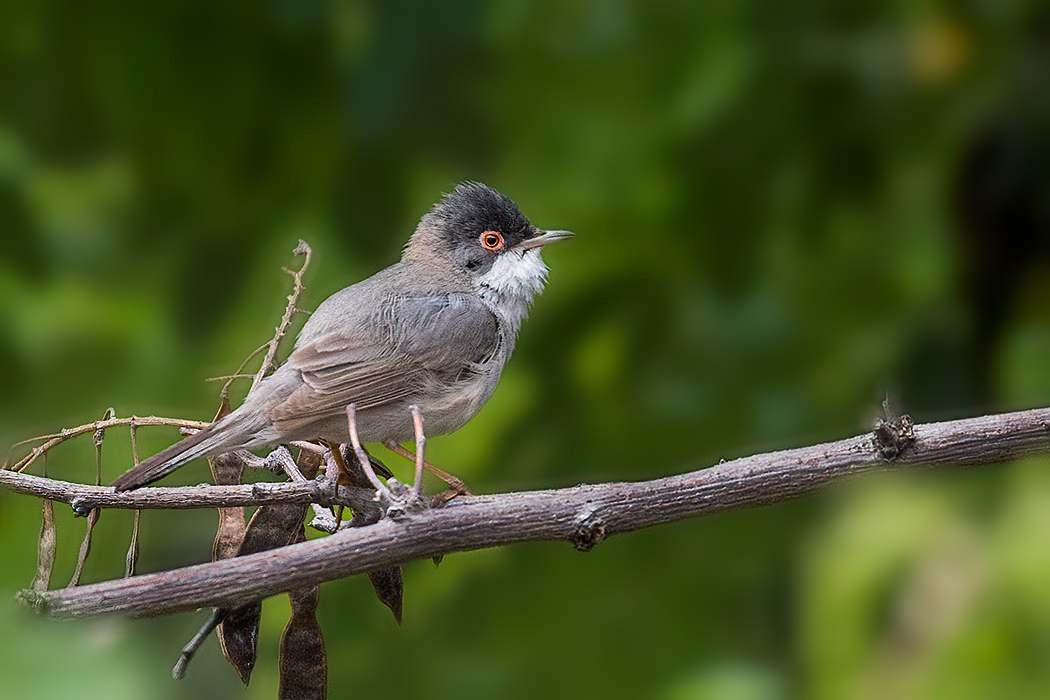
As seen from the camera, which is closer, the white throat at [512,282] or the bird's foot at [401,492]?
the bird's foot at [401,492]

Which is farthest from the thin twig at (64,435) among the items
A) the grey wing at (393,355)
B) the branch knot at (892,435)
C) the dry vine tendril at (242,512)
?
the branch knot at (892,435)

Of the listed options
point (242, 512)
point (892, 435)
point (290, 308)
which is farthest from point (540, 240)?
point (892, 435)

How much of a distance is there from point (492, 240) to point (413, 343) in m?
0.30

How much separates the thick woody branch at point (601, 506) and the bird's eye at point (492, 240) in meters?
0.73

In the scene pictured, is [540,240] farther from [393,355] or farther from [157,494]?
[157,494]

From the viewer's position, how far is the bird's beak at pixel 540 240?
75.4 inches

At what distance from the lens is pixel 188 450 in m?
1.35

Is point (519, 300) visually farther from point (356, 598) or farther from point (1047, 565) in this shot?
point (1047, 565)

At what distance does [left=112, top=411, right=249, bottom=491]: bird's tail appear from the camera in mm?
1260

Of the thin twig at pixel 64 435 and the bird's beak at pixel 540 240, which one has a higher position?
the bird's beak at pixel 540 240

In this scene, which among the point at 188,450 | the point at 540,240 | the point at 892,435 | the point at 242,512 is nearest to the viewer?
the point at 892,435

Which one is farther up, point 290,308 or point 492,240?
point 492,240

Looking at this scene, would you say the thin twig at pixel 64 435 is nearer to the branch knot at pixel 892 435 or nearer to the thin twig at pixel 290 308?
the thin twig at pixel 290 308

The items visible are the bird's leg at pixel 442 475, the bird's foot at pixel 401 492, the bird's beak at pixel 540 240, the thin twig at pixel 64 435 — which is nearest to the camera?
the bird's foot at pixel 401 492
